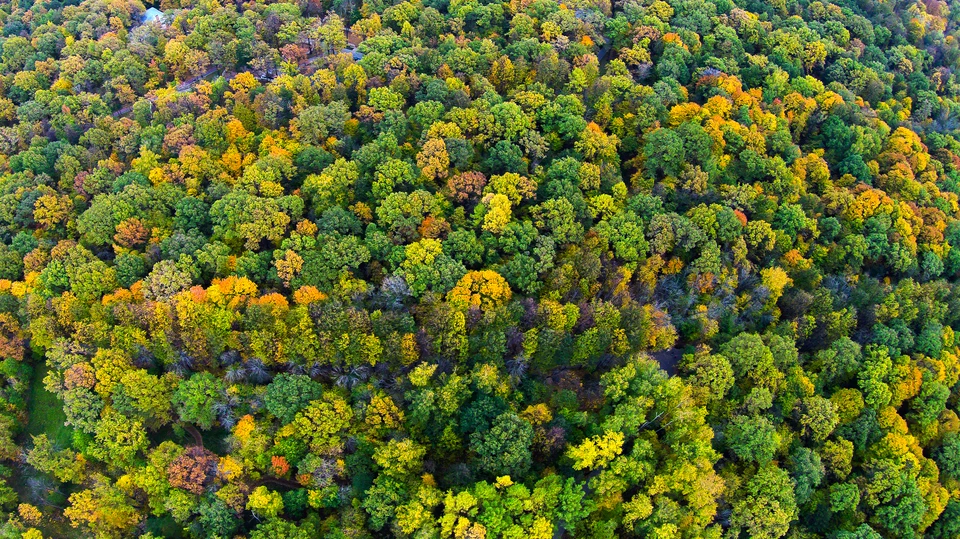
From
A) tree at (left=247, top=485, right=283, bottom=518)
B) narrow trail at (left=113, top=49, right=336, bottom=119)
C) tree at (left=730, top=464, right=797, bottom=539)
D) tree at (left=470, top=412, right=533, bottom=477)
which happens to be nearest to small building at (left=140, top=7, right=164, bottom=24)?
narrow trail at (left=113, top=49, right=336, bottom=119)

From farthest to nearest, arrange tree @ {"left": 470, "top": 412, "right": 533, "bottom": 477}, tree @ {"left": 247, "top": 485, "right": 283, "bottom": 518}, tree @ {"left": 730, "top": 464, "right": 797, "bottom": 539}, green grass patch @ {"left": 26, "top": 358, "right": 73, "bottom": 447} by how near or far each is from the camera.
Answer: green grass patch @ {"left": 26, "top": 358, "right": 73, "bottom": 447} → tree @ {"left": 730, "top": 464, "right": 797, "bottom": 539} → tree @ {"left": 470, "top": 412, "right": 533, "bottom": 477} → tree @ {"left": 247, "top": 485, "right": 283, "bottom": 518}

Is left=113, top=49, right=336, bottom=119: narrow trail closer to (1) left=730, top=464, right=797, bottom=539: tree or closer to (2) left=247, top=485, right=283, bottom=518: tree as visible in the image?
(2) left=247, top=485, right=283, bottom=518: tree

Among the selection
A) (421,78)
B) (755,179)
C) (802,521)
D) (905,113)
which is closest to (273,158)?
(421,78)

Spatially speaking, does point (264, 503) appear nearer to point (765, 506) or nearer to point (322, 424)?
point (322, 424)

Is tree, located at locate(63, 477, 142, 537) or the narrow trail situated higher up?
the narrow trail

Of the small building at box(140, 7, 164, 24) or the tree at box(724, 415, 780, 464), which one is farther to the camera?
the small building at box(140, 7, 164, 24)

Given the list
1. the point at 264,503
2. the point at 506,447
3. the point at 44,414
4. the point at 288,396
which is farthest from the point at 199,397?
the point at 506,447
